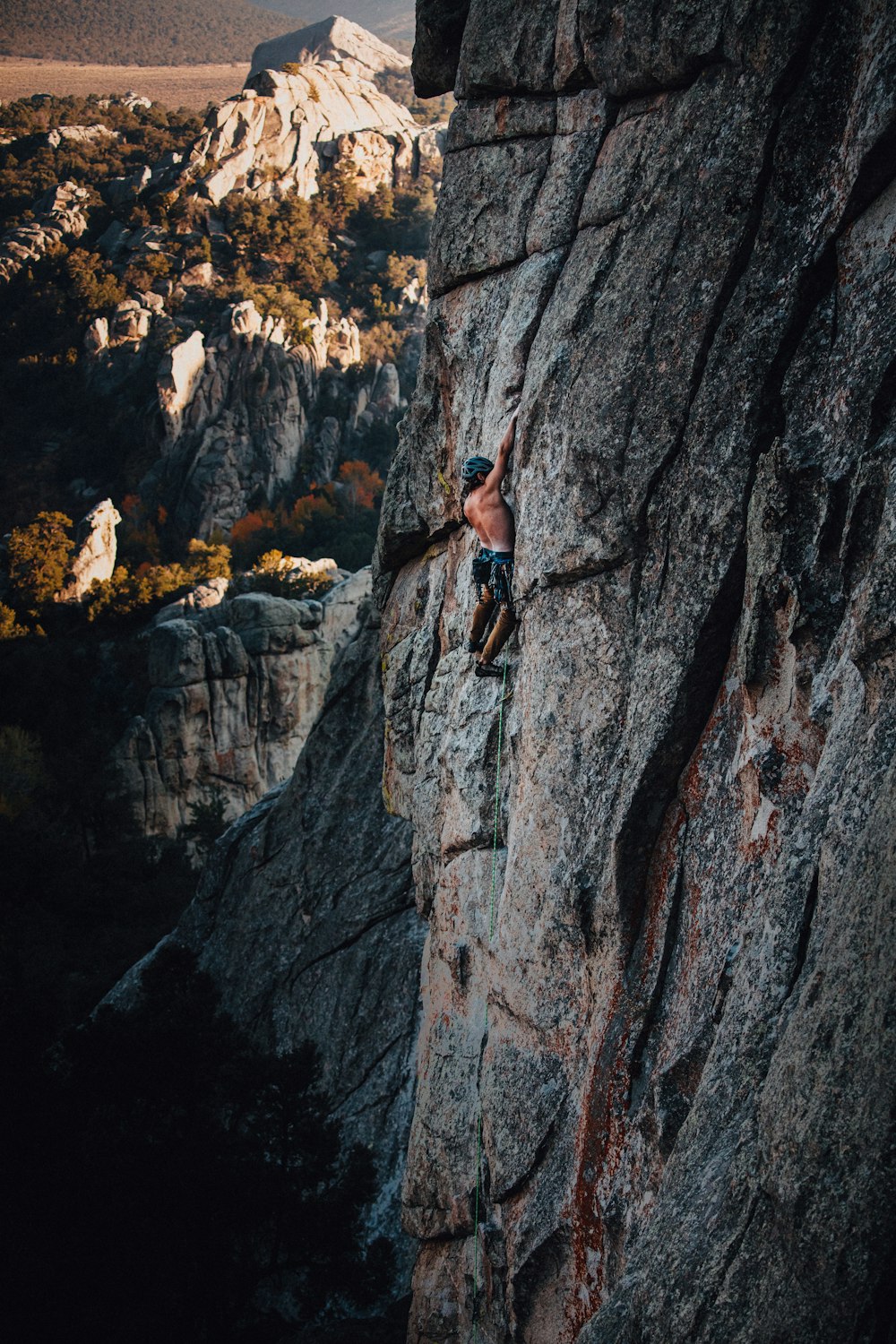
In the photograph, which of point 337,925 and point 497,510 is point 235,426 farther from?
point 497,510

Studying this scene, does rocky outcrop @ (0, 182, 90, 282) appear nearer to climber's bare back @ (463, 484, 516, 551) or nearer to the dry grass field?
the dry grass field

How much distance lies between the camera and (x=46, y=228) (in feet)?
201

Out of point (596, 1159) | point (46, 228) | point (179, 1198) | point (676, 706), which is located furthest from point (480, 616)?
point (46, 228)

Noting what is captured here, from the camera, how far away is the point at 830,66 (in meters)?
6.58

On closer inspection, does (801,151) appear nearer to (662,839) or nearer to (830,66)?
(830,66)

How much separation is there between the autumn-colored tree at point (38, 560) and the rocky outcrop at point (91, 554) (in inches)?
17.4

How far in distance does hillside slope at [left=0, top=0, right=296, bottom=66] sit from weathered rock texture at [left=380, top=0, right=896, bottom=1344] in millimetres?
115541

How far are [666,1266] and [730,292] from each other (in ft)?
19.6

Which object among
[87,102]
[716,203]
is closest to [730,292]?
[716,203]

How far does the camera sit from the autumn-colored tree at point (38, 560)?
142ft

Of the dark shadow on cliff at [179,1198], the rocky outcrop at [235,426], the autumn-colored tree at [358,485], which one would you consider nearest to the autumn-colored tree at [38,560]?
the rocky outcrop at [235,426]

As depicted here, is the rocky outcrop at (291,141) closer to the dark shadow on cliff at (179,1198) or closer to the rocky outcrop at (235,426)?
the rocky outcrop at (235,426)

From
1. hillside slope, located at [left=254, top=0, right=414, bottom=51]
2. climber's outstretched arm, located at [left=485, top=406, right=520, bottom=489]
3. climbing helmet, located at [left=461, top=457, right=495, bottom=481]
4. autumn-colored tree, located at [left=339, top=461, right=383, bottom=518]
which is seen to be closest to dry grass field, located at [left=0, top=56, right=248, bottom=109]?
hillside slope, located at [left=254, top=0, right=414, bottom=51]

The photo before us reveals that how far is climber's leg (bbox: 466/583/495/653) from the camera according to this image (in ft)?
30.9
